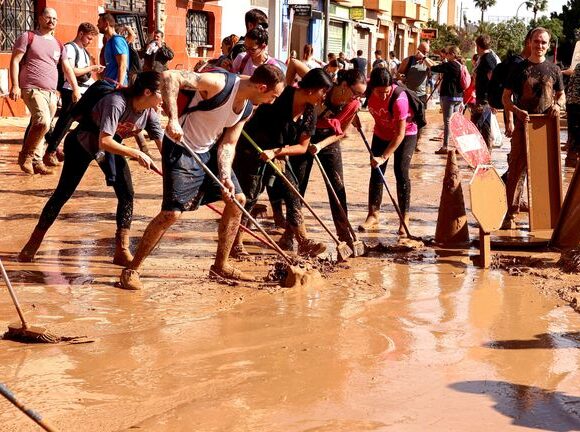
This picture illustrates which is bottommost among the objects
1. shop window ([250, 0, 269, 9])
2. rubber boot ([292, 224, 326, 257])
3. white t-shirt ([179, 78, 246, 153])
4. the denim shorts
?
rubber boot ([292, 224, 326, 257])

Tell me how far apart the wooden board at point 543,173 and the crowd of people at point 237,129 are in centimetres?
16

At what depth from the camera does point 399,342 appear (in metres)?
5.58

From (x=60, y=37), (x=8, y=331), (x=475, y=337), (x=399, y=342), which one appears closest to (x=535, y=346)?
(x=475, y=337)

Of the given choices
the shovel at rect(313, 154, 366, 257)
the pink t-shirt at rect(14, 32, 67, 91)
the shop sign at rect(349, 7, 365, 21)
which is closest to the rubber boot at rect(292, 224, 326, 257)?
the shovel at rect(313, 154, 366, 257)

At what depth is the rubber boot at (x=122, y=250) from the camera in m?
7.41

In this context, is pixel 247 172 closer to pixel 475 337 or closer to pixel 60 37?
pixel 475 337

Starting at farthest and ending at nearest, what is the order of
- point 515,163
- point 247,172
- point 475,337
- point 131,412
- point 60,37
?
point 60,37 < point 515,163 < point 247,172 < point 475,337 < point 131,412

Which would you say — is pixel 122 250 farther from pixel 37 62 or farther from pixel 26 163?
pixel 37 62

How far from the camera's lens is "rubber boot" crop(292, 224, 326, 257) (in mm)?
8070

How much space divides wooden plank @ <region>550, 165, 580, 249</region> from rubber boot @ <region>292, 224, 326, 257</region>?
191 cm

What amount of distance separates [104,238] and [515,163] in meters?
3.81

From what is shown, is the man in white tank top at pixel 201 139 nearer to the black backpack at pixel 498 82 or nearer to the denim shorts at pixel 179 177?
the denim shorts at pixel 179 177

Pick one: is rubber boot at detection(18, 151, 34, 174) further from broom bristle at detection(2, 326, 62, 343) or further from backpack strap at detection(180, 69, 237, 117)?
broom bristle at detection(2, 326, 62, 343)

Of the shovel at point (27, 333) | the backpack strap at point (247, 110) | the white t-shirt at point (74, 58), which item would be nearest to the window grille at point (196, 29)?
the white t-shirt at point (74, 58)
